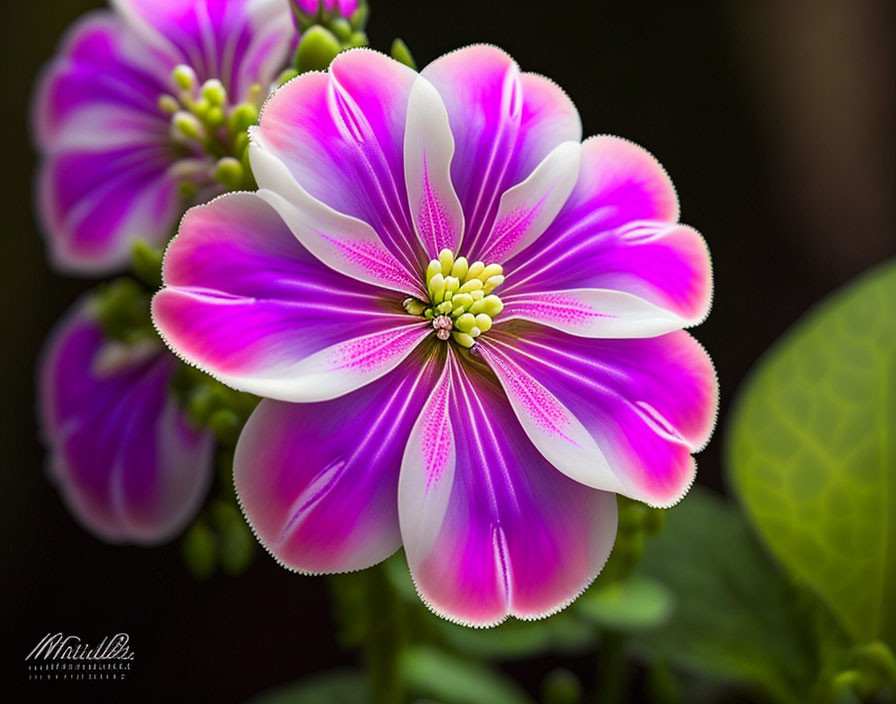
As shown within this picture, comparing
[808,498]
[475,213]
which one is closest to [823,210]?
[808,498]

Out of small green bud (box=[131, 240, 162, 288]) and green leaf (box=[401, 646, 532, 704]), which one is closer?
small green bud (box=[131, 240, 162, 288])

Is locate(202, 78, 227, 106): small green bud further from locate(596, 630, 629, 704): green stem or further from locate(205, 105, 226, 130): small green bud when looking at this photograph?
locate(596, 630, 629, 704): green stem

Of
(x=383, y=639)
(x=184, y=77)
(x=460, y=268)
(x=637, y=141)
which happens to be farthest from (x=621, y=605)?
(x=637, y=141)

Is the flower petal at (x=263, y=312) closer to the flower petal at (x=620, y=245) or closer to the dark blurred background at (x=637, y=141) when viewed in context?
the flower petal at (x=620, y=245)

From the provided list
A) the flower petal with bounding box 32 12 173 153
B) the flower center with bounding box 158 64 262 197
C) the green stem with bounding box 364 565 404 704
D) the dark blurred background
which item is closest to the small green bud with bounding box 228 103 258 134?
the flower center with bounding box 158 64 262 197

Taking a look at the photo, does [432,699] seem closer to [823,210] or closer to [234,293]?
[234,293]

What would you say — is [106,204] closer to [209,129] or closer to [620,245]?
[209,129]
